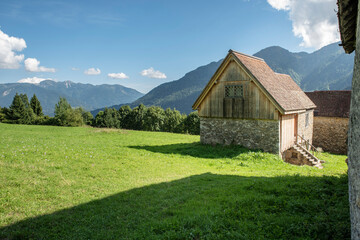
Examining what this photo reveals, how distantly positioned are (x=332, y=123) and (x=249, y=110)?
1714 cm

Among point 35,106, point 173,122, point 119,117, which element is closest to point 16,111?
point 35,106

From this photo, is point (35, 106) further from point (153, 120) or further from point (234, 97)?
point (234, 97)

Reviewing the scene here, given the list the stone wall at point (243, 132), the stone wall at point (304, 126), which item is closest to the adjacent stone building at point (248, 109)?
the stone wall at point (243, 132)

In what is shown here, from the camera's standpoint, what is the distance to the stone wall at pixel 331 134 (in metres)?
27.0

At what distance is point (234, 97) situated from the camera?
738 inches

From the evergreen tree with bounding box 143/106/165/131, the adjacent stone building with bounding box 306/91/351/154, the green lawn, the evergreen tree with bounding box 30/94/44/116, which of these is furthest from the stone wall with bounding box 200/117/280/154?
the evergreen tree with bounding box 30/94/44/116

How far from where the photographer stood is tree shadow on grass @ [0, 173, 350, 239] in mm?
5191

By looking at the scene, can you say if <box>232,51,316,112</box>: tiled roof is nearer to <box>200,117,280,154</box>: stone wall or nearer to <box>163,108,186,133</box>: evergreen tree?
<box>200,117,280,154</box>: stone wall

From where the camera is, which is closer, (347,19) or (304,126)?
(347,19)

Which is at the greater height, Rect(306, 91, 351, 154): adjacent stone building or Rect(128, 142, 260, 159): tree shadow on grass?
Rect(306, 91, 351, 154): adjacent stone building

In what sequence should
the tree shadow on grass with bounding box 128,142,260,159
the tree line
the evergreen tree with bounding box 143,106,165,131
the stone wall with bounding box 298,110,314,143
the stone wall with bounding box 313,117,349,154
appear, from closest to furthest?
the tree shadow on grass with bounding box 128,142,260,159, the stone wall with bounding box 298,110,314,143, the stone wall with bounding box 313,117,349,154, the tree line, the evergreen tree with bounding box 143,106,165,131

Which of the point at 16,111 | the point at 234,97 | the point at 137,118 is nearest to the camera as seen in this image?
the point at 234,97

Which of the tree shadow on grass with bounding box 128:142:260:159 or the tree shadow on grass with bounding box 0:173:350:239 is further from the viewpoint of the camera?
the tree shadow on grass with bounding box 128:142:260:159

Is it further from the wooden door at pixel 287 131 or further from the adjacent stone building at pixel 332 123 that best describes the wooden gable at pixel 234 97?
the adjacent stone building at pixel 332 123
